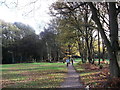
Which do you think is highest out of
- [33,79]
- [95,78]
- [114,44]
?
[114,44]

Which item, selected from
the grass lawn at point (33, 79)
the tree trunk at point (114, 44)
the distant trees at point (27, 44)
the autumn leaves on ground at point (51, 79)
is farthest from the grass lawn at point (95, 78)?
the distant trees at point (27, 44)

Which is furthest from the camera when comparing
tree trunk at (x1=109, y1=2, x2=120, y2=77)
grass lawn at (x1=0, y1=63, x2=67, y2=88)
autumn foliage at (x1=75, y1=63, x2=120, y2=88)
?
grass lawn at (x1=0, y1=63, x2=67, y2=88)

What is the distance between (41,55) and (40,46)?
444 cm

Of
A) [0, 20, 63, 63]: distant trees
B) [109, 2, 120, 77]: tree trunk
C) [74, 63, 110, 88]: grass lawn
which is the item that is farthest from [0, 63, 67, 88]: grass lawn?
[0, 20, 63, 63]: distant trees

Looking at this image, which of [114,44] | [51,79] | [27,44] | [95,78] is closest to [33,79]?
[51,79]

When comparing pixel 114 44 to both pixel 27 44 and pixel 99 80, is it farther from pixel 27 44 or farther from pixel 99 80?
pixel 27 44

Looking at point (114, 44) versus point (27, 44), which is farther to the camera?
Answer: point (27, 44)

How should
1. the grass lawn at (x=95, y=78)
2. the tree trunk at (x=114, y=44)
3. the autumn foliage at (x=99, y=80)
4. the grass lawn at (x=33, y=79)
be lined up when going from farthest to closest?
1. the grass lawn at (x=33, y=79)
2. the tree trunk at (x=114, y=44)
3. the grass lawn at (x=95, y=78)
4. the autumn foliage at (x=99, y=80)

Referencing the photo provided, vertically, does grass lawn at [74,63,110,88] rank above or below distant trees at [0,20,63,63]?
below

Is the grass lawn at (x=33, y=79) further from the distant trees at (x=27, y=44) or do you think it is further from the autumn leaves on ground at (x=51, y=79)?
the distant trees at (x=27, y=44)

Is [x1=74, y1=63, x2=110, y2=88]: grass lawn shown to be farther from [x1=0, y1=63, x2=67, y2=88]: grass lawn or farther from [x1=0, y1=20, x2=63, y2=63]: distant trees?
[x1=0, y1=20, x2=63, y2=63]: distant trees

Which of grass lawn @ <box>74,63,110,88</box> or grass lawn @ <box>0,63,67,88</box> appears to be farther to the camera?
grass lawn @ <box>0,63,67,88</box>

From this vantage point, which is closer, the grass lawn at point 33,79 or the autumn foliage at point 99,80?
the autumn foliage at point 99,80

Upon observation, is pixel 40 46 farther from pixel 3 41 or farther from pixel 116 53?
pixel 116 53
